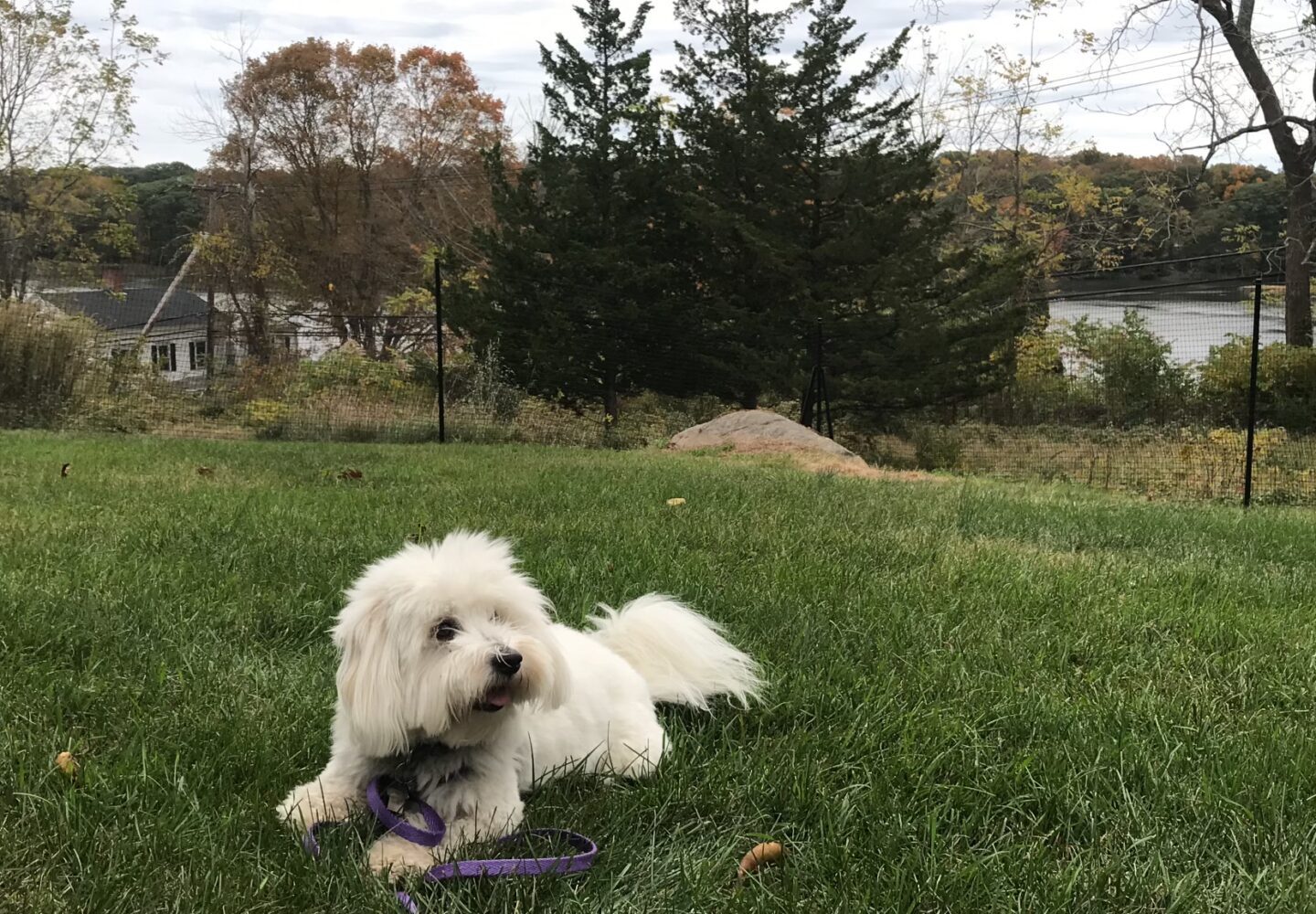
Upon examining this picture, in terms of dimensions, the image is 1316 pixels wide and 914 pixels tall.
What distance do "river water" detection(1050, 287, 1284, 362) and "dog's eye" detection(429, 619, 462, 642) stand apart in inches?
523

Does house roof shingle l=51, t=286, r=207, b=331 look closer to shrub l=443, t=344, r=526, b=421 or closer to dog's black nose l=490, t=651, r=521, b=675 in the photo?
shrub l=443, t=344, r=526, b=421

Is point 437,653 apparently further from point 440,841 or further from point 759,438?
point 759,438

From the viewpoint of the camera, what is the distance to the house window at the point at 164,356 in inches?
643

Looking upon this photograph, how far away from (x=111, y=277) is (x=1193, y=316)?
28.9 m

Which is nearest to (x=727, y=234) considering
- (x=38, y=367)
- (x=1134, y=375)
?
(x=1134, y=375)

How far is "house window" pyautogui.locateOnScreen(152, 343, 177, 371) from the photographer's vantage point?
16.3 m

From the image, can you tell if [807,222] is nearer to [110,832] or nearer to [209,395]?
[209,395]

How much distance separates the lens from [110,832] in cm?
172

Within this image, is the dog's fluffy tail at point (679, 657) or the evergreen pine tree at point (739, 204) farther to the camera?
the evergreen pine tree at point (739, 204)

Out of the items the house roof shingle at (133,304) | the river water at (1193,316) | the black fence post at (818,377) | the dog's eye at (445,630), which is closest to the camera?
the dog's eye at (445,630)

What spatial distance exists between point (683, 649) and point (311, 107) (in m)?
29.9

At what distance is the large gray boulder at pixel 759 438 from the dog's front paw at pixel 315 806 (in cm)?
1018

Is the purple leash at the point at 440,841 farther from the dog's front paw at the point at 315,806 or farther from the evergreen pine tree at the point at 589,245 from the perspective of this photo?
the evergreen pine tree at the point at 589,245

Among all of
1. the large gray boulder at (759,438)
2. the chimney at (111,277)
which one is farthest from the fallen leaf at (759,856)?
the chimney at (111,277)
